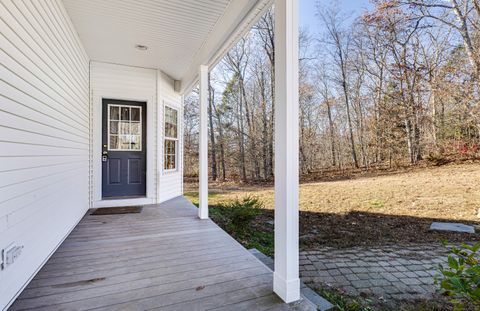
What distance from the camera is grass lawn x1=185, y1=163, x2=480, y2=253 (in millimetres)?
3633

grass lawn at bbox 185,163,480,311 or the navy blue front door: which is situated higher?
the navy blue front door

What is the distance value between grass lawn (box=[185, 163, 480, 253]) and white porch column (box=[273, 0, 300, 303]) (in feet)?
5.30

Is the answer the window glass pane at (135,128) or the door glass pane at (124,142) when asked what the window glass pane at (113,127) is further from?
the window glass pane at (135,128)

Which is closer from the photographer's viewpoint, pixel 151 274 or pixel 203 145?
pixel 151 274

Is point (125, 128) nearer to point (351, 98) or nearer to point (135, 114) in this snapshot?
point (135, 114)

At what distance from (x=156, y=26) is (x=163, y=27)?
87 millimetres

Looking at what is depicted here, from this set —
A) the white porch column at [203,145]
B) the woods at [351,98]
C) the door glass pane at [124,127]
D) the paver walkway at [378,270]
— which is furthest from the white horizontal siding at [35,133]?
the woods at [351,98]

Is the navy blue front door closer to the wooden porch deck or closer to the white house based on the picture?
the white house

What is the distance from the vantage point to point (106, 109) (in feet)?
16.1

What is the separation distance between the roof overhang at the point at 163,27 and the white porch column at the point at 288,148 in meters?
0.63

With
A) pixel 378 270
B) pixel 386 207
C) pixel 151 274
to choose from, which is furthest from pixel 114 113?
pixel 386 207

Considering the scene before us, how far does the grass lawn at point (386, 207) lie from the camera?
363 centimetres

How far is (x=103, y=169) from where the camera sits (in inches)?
190

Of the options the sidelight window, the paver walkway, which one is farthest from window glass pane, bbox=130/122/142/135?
the paver walkway
